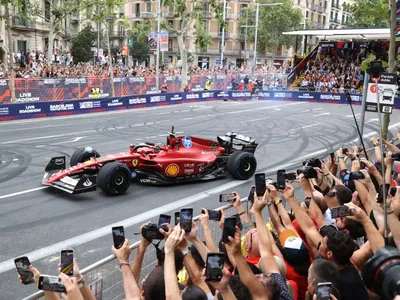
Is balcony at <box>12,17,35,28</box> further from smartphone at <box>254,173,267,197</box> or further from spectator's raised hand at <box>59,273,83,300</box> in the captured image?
spectator's raised hand at <box>59,273,83,300</box>

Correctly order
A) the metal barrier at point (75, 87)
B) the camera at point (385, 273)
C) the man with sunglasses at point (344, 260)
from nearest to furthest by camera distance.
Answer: the camera at point (385, 273)
the man with sunglasses at point (344, 260)
the metal barrier at point (75, 87)

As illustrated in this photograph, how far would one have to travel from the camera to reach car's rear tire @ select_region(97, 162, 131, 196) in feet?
32.4

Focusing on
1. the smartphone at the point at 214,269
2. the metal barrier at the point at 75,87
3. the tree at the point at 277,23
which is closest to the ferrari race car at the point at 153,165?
the smartphone at the point at 214,269

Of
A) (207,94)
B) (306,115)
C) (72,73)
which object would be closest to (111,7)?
(72,73)

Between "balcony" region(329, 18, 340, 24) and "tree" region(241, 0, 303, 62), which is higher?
"balcony" region(329, 18, 340, 24)

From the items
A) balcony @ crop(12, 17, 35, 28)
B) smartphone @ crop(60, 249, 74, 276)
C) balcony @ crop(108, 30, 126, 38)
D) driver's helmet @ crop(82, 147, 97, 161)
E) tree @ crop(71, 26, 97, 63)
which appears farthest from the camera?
balcony @ crop(108, 30, 126, 38)

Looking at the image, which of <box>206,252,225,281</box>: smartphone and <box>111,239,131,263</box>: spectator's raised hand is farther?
<box>111,239,131,263</box>: spectator's raised hand

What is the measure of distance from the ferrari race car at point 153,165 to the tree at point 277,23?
5749 cm

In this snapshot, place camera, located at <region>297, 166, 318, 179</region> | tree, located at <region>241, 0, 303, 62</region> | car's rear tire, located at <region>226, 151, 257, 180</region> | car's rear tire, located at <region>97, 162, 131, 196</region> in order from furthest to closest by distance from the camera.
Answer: tree, located at <region>241, 0, 303, 62</region> < car's rear tire, located at <region>226, 151, 257, 180</region> < car's rear tire, located at <region>97, 162, 131, 196</region> < camera, located at <region>297, 166, 318, 179</region>

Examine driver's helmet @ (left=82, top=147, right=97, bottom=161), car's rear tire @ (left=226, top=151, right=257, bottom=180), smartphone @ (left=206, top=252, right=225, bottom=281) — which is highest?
smartphone @ (left=206, top=252, right=225, bottom=281)

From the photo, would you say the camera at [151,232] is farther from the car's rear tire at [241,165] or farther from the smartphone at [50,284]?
the car's rear tire at [241,165]

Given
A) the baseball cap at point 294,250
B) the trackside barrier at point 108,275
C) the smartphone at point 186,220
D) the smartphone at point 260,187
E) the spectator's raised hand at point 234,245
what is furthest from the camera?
the smartphone at point 260,187

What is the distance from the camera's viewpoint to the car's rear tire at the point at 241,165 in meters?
11.7

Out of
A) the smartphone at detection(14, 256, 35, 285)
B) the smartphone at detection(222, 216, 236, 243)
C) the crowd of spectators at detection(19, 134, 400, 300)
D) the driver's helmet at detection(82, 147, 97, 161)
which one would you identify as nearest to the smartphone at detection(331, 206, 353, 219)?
the crowd of spectators at detection(19, 134, 400, 300)
